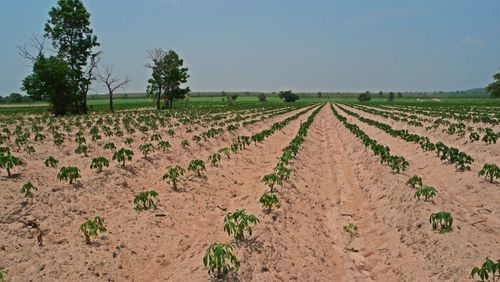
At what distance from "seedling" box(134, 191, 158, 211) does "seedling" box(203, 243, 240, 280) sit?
12.3 feet

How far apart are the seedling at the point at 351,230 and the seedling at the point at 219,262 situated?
384 centimetres

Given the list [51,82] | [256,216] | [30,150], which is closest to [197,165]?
[256,216]

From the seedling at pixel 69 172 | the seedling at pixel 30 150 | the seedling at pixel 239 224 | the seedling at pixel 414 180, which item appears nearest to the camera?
the seedling at pixel 239 224

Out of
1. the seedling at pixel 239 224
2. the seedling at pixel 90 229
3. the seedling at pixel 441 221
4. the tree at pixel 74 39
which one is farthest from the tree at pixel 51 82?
the seedling at pixel 441 221

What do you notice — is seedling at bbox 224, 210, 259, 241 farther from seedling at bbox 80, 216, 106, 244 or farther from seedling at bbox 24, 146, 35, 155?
seedling at bbox 24, 146, 35, 155

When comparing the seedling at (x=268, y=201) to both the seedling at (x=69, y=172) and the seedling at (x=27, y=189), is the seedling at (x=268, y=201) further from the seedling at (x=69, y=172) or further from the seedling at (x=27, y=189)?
the seedling at (x=27, y=189)

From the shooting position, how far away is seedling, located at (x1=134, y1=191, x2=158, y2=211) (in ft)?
33.0

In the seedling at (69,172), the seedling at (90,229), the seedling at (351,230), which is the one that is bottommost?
the seedling at (351,230)

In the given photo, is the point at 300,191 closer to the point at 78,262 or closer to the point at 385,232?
the point at 385,232

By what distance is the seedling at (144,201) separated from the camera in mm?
10068

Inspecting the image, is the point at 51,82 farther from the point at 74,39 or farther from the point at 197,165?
the point at 197,165

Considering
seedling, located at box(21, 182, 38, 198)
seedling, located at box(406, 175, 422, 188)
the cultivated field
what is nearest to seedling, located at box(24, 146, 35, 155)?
the cultivated field

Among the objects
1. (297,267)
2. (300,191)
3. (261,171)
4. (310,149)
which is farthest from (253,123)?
(297,267)

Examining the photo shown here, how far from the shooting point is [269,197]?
980cm
